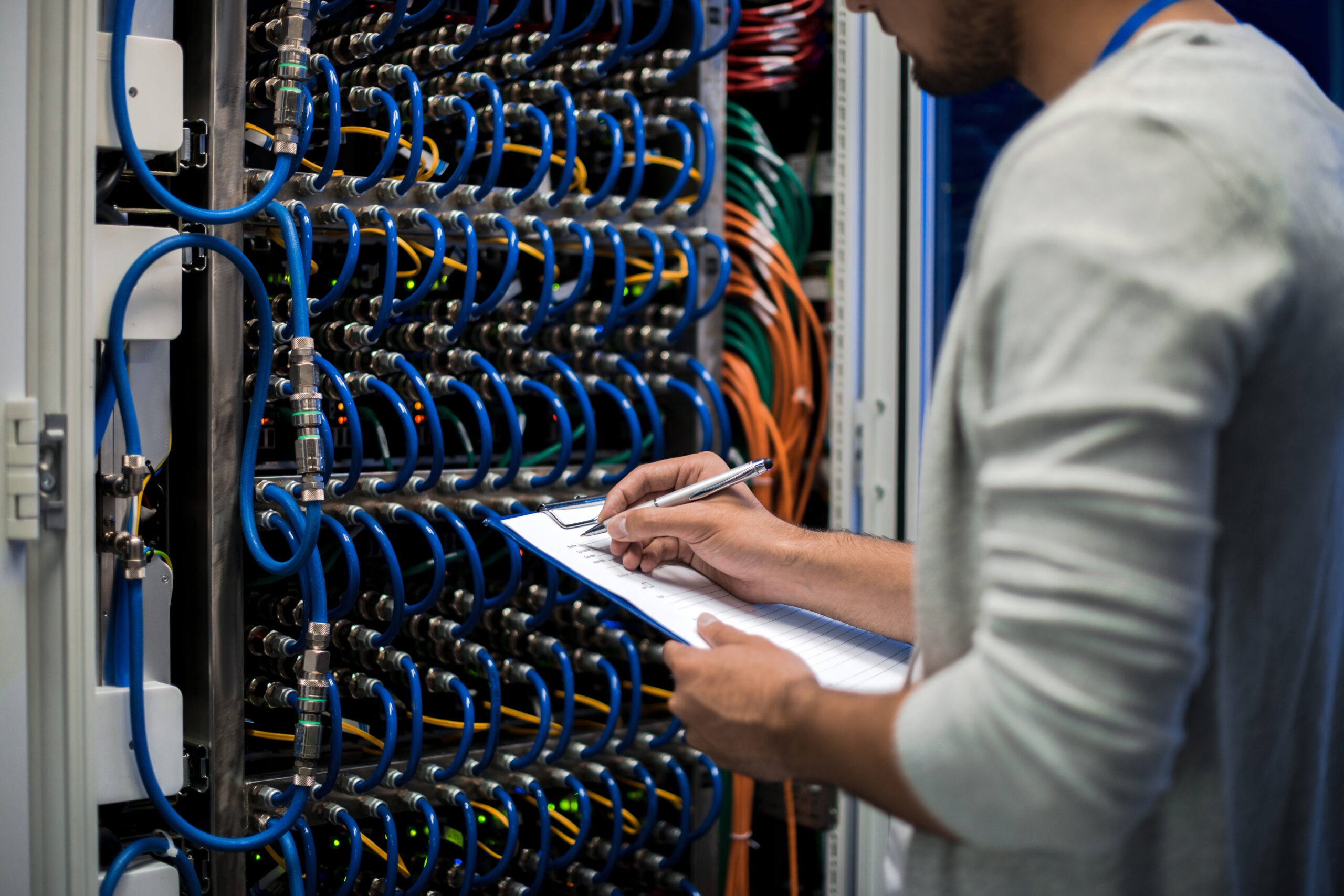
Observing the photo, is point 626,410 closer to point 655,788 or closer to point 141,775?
point 655,788

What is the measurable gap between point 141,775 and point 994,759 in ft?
3.89

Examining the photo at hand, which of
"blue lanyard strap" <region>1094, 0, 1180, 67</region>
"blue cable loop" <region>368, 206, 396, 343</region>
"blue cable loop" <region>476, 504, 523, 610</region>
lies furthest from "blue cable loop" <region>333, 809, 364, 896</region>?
"blue lanyard strap" <region>1094, 0, 1180, 67</region>

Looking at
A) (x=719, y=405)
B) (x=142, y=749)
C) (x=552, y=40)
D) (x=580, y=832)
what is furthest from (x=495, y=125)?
(x=580, y=832)

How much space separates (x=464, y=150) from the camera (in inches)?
66.5

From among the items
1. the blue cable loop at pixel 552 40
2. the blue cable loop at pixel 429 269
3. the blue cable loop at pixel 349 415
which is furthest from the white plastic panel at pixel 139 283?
the blue cable loop at pixel 552 40

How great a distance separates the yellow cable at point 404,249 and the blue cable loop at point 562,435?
0.88 feet

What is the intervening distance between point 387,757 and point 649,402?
2.34 feet

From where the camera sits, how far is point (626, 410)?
185 cm

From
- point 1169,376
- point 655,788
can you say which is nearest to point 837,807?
point 655,788

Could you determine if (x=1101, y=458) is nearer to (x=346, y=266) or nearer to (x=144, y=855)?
(x=346, y=266)

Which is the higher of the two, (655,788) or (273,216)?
(273,216)

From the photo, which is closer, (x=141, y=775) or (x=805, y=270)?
(x=141, y=775)

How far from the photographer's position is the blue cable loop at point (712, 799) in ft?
6.34

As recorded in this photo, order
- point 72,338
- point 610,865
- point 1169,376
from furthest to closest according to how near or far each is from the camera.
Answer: point 610,865, point 72,338, point 1169,376
